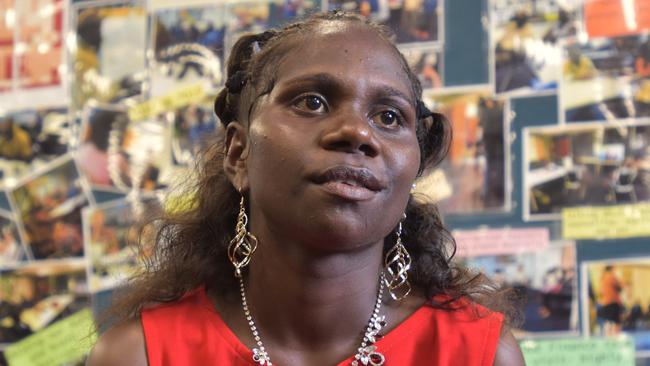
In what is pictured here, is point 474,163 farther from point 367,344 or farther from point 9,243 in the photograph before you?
point 9,243

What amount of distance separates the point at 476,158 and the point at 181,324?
50 cm

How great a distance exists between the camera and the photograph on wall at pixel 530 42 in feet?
3.92

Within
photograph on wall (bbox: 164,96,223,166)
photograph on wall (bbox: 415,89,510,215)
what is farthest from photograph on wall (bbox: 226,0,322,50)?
photograph on wall (bbox: 415,89,510,215)

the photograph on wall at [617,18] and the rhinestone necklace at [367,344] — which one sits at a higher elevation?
the photograph on wall at [617,18]

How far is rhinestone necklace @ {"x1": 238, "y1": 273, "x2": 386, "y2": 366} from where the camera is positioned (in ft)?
2.81

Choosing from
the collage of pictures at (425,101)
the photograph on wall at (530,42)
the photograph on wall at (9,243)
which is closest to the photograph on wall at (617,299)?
the collage of pictures at (425,101)

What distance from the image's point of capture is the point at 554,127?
1184 mm

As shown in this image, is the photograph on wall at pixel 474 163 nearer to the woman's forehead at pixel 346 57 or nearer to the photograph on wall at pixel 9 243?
the woman's forehead at pixel 346 57

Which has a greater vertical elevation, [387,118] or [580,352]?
[387,118]

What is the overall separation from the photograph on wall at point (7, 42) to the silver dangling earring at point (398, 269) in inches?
32.5

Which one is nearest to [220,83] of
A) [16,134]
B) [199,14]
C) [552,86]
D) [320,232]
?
[199,14]

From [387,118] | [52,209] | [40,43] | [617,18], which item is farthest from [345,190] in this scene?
[40,43]

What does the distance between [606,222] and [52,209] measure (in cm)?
84

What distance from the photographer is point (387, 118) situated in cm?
83
